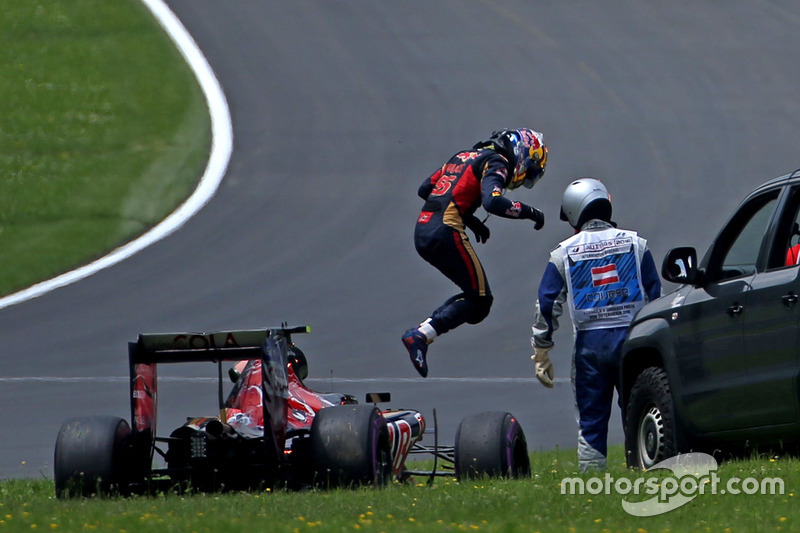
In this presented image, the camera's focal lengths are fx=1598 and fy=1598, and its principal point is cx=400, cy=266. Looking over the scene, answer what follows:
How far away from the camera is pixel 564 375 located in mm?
15477

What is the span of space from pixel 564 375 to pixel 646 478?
23.7 feet

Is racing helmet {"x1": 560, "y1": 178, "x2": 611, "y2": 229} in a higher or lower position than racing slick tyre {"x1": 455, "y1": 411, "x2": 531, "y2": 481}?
higher

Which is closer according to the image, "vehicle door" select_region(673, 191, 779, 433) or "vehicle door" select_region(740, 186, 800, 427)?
"vehicle door" select_region(740, 186, 800, 427)

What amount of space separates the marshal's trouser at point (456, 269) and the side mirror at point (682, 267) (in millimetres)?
2912

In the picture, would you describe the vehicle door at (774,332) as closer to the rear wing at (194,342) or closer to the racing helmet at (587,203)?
the racing helmet at (587,203)

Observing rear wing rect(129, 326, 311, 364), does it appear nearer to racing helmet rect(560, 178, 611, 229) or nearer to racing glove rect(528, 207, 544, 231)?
racing helmet rect(560, 178, 611, 229)

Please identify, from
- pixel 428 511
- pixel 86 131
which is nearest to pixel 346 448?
pixel 428 511

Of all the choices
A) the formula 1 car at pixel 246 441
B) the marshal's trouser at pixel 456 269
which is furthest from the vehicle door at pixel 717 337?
the marshal's trouser at pixel 456 269

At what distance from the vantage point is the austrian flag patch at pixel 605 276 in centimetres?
971

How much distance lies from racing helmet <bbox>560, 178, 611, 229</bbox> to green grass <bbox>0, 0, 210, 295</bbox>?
974 cm

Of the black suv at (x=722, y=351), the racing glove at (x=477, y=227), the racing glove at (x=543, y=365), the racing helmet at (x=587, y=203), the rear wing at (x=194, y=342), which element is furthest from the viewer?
the racing glove at (x=477, y=227)

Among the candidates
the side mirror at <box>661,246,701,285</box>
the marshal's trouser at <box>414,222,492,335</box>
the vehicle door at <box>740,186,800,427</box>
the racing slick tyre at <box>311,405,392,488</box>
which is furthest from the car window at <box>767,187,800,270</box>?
the marshal's trouser at <box>414,222,492,335</box>

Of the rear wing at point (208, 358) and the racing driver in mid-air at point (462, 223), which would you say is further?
the racing driver in mid-air at point (462, 223)

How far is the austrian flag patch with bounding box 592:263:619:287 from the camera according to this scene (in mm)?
9711
